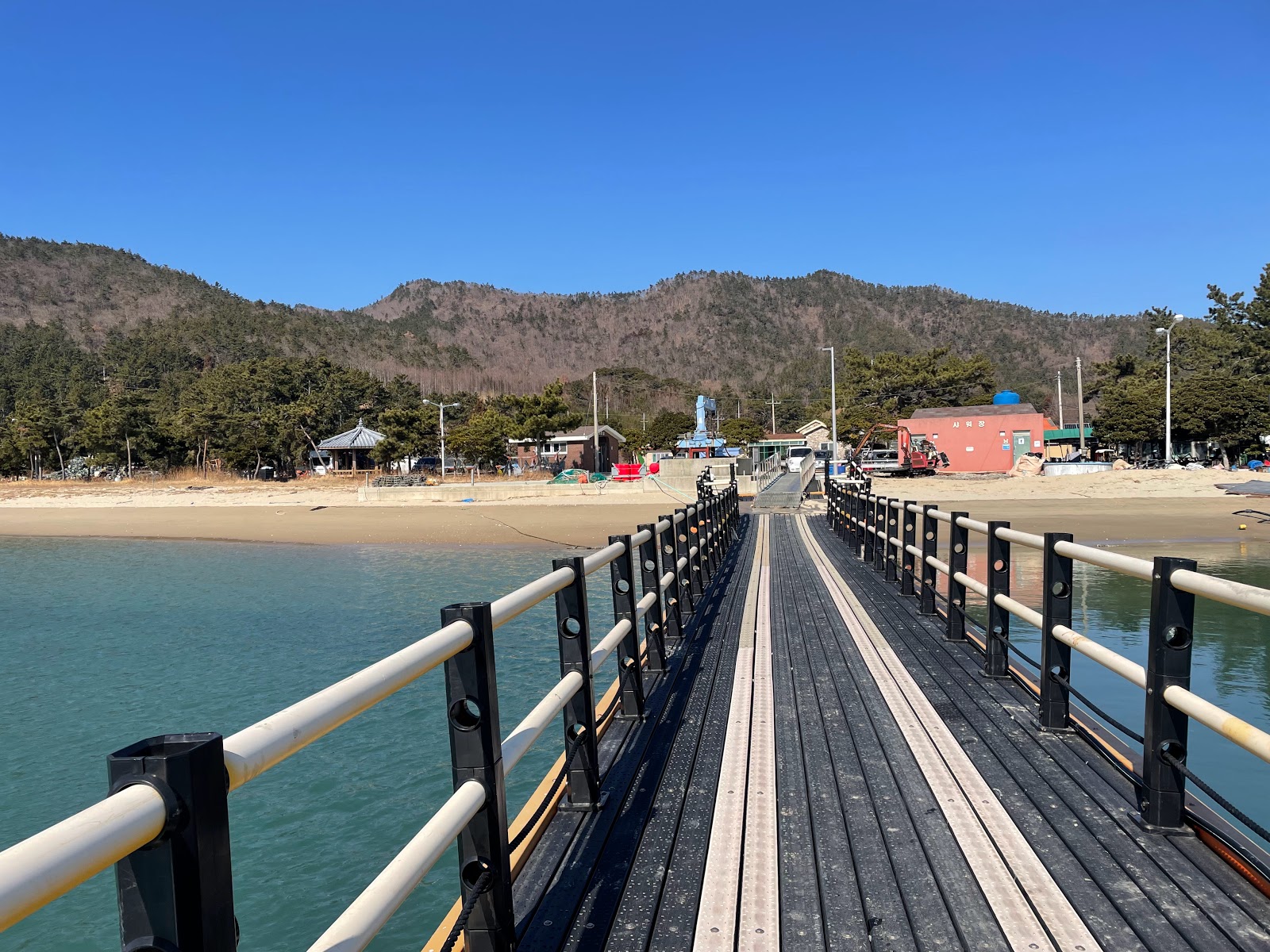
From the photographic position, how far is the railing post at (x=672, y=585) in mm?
7387

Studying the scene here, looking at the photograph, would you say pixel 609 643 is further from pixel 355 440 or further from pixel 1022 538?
pixel 355 440

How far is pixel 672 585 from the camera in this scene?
7285 millimetres

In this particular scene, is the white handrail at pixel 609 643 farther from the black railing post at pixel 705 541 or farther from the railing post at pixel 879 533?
the railing post at pixel 879 533

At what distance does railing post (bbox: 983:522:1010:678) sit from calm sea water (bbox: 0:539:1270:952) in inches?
78.0

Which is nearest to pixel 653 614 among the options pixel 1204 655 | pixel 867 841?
pixel 867 841

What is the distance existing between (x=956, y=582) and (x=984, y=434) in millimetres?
53064

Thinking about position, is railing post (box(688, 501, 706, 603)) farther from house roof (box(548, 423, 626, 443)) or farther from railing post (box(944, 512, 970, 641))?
house roof (box(548, 423, 626, 443))

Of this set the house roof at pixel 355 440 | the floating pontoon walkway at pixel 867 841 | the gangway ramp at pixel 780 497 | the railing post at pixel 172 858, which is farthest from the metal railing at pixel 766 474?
the railing post at pixel 172 858

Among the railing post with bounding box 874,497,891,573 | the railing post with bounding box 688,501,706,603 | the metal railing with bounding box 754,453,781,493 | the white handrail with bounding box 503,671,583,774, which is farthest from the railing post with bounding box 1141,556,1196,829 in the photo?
the metal railing with bounding box 754,453,781,493

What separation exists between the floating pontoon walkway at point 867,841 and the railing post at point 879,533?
5.94 meters

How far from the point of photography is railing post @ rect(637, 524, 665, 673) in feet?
20.5

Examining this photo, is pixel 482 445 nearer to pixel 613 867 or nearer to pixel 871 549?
pixel 871 549

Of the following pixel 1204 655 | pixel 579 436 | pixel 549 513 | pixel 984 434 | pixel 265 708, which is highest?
pixel 579 436

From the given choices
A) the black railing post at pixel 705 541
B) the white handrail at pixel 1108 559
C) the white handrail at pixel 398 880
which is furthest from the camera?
the black railing post at pixel 705 541
